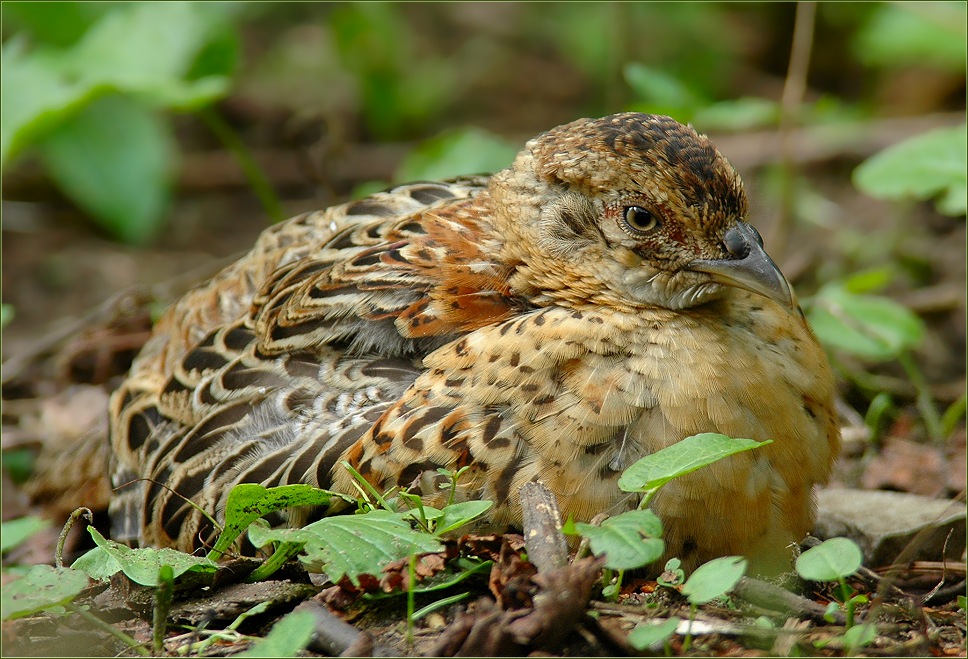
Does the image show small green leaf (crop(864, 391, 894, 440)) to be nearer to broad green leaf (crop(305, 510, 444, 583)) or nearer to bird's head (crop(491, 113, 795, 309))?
bird's head (crop(491, 113, 795, 309))

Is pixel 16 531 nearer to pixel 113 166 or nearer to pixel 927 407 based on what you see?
pixel 927 407

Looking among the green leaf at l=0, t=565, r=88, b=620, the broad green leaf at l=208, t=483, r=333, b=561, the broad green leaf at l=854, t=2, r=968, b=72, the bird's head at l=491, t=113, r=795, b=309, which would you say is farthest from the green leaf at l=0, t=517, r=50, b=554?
the broad green leaf at l=854, t=2, r=968, b=72

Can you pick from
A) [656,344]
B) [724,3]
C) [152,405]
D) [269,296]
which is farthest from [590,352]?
[724,3]

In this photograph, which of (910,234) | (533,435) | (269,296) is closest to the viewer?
(533,435)

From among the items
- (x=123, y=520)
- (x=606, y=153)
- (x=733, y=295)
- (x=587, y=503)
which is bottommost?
(x=123, y=520)

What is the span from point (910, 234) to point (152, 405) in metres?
5.42

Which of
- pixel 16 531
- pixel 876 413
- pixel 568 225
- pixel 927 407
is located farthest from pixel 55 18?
pixel 927 407

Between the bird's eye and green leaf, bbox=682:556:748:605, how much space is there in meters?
1.31

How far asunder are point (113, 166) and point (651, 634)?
6.28 m

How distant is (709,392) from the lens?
383 centimetres

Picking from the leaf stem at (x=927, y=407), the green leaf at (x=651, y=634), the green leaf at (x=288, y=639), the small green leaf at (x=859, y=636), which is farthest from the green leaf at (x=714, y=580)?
the leaf stem at (x=927, y=407)

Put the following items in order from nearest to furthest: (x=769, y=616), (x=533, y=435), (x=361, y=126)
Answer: (x=769, y=616) < (x=533, y=435) < (x=361, y=126)

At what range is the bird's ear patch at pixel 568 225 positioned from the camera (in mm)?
4188

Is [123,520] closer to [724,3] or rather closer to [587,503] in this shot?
[587,503]
